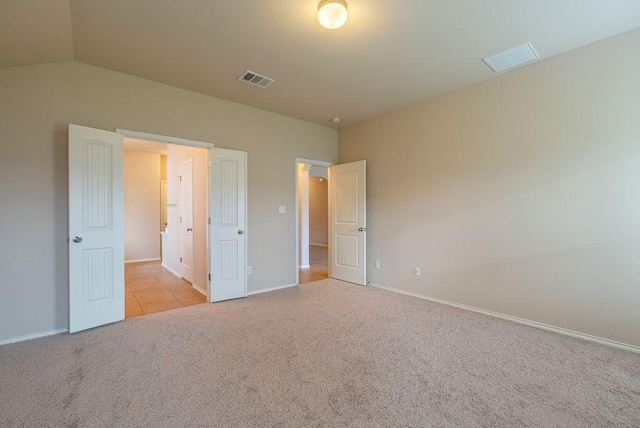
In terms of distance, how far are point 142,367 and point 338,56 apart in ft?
10.8

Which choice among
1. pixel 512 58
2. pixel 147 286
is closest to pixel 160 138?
pixel 147 286

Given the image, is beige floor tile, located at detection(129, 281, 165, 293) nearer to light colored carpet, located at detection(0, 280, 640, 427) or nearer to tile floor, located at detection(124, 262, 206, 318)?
tile floor, located at detection(124, 262, 206, 318)

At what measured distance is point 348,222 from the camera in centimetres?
488

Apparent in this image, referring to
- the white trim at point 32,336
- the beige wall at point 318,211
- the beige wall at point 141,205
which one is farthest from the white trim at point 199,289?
the beige wall at point 318,211

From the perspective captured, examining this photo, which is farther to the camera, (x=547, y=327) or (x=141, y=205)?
(x=141, y=205)

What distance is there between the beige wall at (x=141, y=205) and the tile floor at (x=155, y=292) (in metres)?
1.42

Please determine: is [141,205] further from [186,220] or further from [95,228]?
[95,228]

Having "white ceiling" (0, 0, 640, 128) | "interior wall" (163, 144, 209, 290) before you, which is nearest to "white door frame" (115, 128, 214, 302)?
"interior wall" (163, 144, 209, 290)

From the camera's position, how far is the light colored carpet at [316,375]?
1.66 meters

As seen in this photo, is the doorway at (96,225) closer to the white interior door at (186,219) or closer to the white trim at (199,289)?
the white trim at (199,289)

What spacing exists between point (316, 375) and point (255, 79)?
125 inches

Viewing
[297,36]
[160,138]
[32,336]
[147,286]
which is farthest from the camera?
[147,286]

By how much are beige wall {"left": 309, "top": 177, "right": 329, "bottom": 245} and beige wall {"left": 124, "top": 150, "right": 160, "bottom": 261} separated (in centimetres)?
543

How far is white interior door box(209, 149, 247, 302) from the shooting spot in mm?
3756
